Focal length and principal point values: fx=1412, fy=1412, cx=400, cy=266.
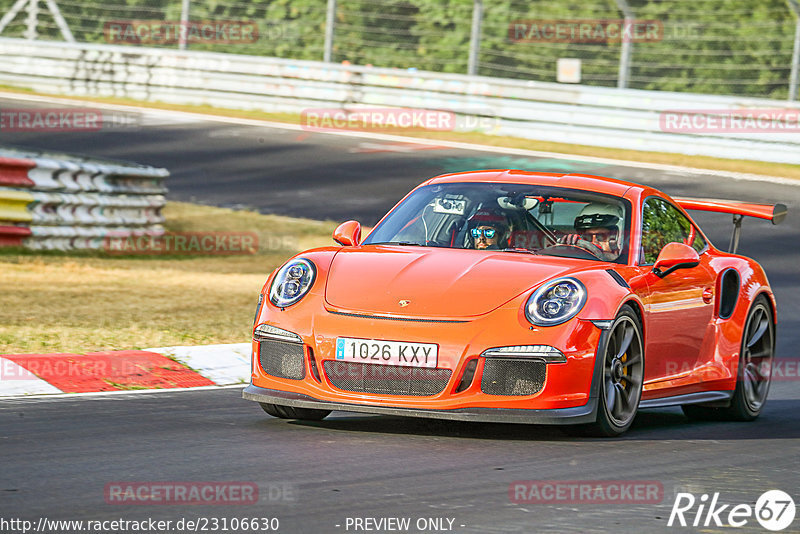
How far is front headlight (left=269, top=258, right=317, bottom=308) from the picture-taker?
662 cm

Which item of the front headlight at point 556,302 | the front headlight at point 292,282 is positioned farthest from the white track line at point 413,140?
the front headlight at point 292,282

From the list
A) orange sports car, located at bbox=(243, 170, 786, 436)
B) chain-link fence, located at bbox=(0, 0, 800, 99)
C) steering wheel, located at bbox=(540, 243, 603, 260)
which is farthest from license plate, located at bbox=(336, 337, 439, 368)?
chain-link fence, located at bbox=(0, 0, 800, 99)

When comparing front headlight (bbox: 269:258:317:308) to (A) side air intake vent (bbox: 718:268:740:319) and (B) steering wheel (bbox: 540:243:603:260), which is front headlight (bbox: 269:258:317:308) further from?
(A) side air intake vent (bbox: 718:268:740:319)

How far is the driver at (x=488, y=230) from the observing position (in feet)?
23.6

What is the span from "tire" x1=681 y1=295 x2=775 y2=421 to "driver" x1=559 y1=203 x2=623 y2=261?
121cm

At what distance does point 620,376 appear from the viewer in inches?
262

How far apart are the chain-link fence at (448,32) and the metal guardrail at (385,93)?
0.67 meters

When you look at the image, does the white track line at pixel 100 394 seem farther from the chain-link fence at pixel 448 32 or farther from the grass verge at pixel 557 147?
the chain-link fence at pixel 448 32

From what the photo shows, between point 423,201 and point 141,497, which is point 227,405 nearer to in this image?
point 423,201

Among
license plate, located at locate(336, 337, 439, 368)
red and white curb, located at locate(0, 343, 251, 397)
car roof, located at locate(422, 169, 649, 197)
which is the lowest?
red and white curb, located at locate(0, 343, 251, 397)

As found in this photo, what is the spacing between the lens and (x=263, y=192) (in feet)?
61.9

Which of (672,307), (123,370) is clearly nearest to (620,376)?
(672,307)

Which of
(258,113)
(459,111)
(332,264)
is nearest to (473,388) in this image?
(332,264)

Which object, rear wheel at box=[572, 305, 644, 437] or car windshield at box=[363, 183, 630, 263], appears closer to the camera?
rear wheel at box=[572, 305, 644, 437]
